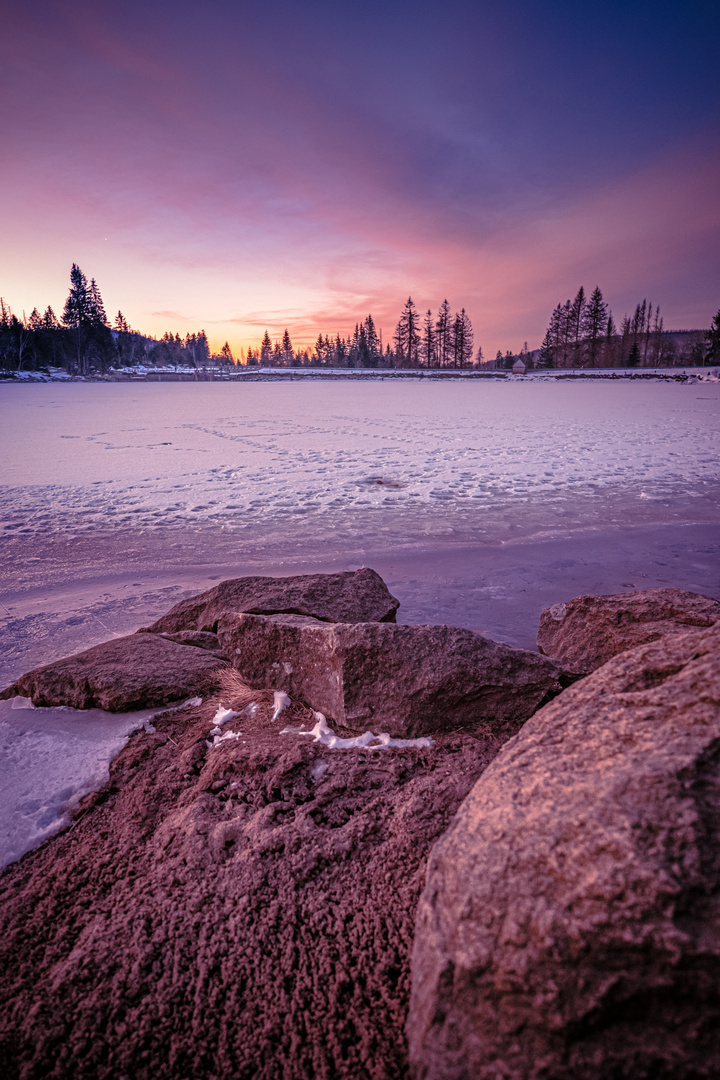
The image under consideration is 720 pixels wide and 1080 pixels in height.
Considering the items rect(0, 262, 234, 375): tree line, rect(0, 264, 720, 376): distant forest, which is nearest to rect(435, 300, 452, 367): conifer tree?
rect(0, 264, 720, 376): distant forest

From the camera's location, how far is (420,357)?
3462 inches

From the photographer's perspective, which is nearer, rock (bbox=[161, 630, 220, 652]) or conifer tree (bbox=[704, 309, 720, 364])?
rock (bbox=[161, 630, 220, 652])

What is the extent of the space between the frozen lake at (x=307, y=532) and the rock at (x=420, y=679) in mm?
948

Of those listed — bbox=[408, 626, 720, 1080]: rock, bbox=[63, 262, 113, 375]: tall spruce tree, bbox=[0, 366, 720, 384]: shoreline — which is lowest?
bbox=[408, 626, 720, 1080]: rock

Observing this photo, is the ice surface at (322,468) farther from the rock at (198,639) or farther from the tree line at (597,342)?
the tree line at (597,342)

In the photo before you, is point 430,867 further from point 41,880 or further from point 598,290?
point 598,290

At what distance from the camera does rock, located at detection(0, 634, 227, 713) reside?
8.32 ft

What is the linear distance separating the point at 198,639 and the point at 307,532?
110 inches

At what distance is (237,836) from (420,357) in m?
92.3

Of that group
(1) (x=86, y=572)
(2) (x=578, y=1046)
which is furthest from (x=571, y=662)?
(1) (x=86, y=572)

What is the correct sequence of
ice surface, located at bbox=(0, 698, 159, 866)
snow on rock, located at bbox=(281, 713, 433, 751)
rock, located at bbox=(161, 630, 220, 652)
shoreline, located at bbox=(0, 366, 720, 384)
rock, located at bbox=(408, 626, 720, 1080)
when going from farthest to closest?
1. shoreline, located at bbox=(0, 366, 720, 384)
2. rock, located at bbox=(161, 630, 220, 652)
3. snow on rock, located at bbox=(281, 713, 433, 751)
4. ice surface, located at bbox=(0, 698, 159, 866)
5. rock, located at bbox=(408, 626, 720, 1080)

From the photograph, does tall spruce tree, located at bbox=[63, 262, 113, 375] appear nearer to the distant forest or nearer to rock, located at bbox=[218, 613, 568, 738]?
the distant forest

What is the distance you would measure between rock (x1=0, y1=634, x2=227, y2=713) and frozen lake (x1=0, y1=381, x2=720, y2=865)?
0.08 metres

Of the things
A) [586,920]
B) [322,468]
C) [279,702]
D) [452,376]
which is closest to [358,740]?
[279,702]
